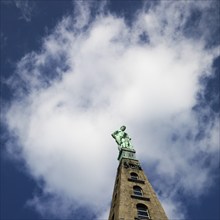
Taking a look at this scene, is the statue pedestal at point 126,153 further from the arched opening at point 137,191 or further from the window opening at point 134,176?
the arched opening at point 137,191

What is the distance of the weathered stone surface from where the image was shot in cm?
3669

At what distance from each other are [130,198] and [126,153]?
12.4m

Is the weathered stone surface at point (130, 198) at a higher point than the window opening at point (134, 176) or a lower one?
lower

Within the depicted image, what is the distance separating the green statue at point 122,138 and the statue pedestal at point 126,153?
3.45ft

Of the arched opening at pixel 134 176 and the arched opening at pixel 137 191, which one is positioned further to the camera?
the arched opening at pixel 134 176

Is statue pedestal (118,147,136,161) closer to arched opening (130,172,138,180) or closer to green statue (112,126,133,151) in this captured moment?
green statue (112,126,133,151)

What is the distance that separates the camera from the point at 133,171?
46.8 m

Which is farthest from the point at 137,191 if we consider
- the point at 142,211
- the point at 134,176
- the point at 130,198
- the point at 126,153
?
the point at 126,153

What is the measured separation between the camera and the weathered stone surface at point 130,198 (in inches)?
1444

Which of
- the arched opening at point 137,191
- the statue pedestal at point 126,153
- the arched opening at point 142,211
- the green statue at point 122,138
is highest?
the green statue at point 122,138

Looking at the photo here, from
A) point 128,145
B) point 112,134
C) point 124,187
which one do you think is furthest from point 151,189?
point 112,134

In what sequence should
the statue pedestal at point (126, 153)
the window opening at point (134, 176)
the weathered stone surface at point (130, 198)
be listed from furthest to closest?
1. the statue pedestal at point (126, 153)
2. the window opening at point (134, 176)
3. the weathered stone surface at point (130, 198)

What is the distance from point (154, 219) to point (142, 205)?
246 centimetres

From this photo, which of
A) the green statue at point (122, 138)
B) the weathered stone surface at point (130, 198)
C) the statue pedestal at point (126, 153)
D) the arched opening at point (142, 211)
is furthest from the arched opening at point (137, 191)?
Result: the green statue at point (122, 138)
